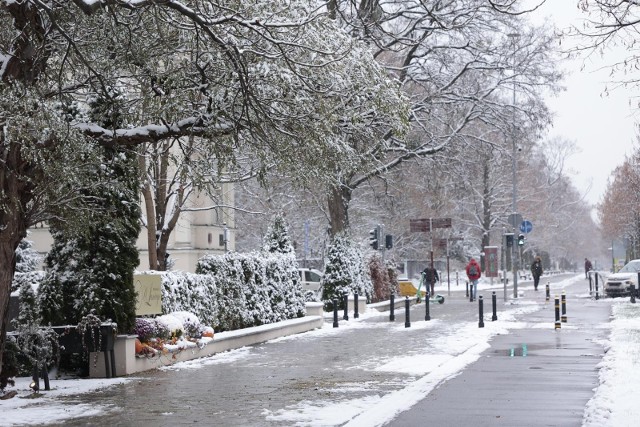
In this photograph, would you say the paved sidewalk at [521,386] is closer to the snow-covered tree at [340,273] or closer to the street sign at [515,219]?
the snow-covered tree at [340,273]

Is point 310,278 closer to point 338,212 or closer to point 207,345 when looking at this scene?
point 338,212

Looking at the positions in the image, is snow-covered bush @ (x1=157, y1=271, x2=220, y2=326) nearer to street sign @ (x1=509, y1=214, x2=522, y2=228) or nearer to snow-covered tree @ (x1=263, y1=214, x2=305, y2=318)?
snow-covered tree @ (x1=263, y1=214, x2=305, y2=318)

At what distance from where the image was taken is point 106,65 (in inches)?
551

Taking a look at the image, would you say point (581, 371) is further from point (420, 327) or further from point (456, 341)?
point (420, 327)

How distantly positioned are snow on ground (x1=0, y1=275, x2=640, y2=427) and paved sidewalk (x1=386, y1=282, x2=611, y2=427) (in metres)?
0.21

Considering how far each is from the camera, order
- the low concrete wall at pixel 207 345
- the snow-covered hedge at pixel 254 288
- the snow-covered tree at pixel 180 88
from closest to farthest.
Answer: the snow-covered tree at pixel 180 88, the low concrete wall at pixel 207 345, the snow-covered hedge at pixel 254 288

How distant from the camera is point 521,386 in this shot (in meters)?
14.6

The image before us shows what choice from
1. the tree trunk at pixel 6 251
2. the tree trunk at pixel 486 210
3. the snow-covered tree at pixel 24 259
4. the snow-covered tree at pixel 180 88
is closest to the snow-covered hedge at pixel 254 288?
the snow-covered tree at pixel 24 259

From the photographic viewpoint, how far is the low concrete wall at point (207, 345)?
55.0ft

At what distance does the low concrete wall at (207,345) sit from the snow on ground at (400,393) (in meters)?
0.23

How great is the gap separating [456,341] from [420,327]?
4.84 metres

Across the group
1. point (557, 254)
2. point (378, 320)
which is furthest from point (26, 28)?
point (557, 254)

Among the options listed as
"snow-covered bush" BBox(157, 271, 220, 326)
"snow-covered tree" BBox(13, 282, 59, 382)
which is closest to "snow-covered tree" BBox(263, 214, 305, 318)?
"snow-covered bush" BBox(157, 271, 220, 326)

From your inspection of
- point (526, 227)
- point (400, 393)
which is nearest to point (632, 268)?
point (526, 227)
